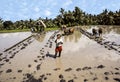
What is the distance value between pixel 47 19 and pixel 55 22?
27.6 ft

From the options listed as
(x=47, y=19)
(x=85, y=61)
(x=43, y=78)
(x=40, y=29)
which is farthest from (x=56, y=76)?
(x=47, y=19)

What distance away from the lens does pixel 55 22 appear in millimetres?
55969

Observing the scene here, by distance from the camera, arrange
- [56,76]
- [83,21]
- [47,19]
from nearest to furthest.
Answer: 1. [56,76]
2. [83,21]
3. [47,19]

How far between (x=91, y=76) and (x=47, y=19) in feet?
185

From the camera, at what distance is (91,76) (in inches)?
322

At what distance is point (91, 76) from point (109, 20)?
50252mm

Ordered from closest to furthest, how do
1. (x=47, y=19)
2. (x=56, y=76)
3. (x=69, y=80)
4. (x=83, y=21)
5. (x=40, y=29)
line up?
(x=69, y=80), (x=56, y=76), (x=40, y=29), (x=83, y=21), (x=47, y=19)

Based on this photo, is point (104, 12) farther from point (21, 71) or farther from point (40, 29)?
point (21, 71)

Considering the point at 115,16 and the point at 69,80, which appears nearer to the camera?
the point at 69,80

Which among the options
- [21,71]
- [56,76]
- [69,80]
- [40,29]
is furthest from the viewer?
[40,29]

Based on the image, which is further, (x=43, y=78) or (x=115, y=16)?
(x=115, y=16)

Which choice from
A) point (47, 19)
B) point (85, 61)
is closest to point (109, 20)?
point (47, 19)

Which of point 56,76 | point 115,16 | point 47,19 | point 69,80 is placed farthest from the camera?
point 47,19

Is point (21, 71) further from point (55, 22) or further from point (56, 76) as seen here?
point (55, 22)
